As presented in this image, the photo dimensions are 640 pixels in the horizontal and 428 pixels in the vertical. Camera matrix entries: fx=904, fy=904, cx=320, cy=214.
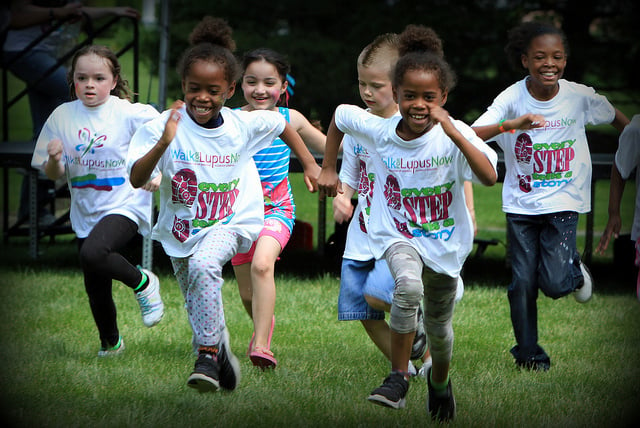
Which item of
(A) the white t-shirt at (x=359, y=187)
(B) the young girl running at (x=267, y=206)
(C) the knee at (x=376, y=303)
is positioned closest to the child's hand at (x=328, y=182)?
(A) the white t-shirt at (x=359, y=187)

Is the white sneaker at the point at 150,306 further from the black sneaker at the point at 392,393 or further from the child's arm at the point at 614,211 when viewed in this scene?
the child's arm at the point at 614,211

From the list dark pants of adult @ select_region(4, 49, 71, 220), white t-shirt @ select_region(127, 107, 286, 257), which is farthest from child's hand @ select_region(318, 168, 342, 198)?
dark pants of adult @ select_region(4, 49, 71, 220)

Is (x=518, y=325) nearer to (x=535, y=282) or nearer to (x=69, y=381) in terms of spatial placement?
(x=535, y=282)

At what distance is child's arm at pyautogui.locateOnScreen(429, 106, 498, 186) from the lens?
367 cm

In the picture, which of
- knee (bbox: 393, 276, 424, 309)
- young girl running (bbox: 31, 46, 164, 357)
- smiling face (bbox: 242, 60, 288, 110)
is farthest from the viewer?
smiling face (bbox: 242, 60, 288, 110)

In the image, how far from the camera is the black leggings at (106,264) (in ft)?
15.9

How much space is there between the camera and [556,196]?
5039mm

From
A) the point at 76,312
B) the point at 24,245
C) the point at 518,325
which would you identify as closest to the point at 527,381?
the point at 518,325

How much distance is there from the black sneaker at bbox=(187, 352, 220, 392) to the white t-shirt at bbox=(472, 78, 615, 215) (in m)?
2.15

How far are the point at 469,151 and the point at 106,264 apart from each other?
85.4 inches

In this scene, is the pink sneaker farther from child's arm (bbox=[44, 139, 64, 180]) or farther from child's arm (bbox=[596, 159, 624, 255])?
child's arm (bbox=[596, 159, 624, 255])

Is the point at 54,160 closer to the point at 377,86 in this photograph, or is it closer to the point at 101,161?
the point at 101,161

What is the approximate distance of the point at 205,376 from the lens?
3.76 metres

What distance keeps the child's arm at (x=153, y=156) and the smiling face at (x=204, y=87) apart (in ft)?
0.49
